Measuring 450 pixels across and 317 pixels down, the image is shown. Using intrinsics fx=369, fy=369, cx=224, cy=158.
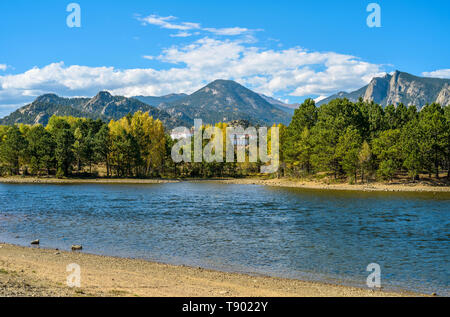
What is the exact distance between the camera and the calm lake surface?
2278 centimetres

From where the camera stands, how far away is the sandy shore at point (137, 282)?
15492 millimetres

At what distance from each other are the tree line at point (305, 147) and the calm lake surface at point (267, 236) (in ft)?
121

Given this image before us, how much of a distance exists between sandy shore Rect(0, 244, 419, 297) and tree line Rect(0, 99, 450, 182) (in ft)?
257

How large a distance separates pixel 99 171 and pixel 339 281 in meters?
119

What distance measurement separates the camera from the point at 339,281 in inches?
790

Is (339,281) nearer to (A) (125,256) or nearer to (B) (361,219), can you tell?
(A) (125,256)

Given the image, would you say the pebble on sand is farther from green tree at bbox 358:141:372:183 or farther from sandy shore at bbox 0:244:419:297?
green tree at bbox 358:141:372:183

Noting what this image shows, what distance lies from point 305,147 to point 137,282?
90.2m
